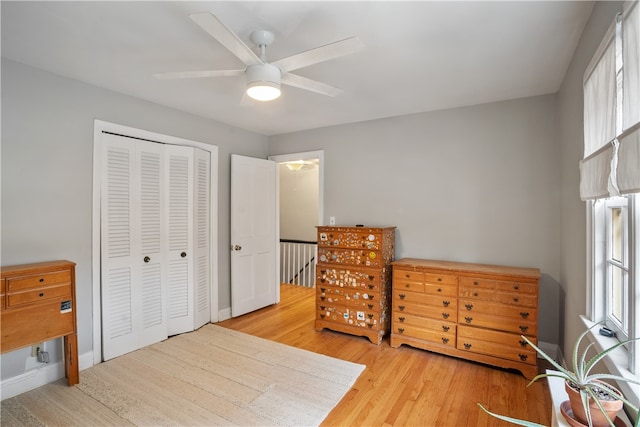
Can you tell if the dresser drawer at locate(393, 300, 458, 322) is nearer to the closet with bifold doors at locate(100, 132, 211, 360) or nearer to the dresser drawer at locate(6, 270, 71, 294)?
the closet with bifold doors at locate(100, 132, 211, 360)

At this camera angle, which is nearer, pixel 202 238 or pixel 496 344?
pixel 496 344

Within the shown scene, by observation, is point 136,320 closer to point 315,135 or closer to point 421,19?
point 315,135

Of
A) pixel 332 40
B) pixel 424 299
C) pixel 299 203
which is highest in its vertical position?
pixel 332 40

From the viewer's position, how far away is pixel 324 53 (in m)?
1.67

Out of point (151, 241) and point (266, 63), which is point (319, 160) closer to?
point (151, 241)

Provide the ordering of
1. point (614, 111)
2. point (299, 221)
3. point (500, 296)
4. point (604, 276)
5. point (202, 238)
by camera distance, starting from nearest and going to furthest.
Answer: point (614, 111) → point (604, 276) → point (500, 296) → point (202, 238) → point (299, 221)

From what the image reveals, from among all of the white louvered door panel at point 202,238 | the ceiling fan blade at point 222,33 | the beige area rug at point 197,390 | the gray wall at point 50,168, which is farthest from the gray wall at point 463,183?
the gray wall at point 50,168

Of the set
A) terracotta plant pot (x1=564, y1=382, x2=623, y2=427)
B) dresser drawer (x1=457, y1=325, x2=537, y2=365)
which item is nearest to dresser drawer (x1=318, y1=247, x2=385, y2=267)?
dresser drawer (x1=457, y1=325, x2=537, y2=365)

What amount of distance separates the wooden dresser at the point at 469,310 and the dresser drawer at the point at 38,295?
9.64 ft

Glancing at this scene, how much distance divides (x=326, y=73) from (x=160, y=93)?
171cm

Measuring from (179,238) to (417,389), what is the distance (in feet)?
9.29

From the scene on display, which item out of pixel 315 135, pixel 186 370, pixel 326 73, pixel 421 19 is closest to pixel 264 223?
pixel 315 135

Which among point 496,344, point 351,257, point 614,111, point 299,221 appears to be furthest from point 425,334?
point 299,221

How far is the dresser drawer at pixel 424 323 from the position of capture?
2998 mm
